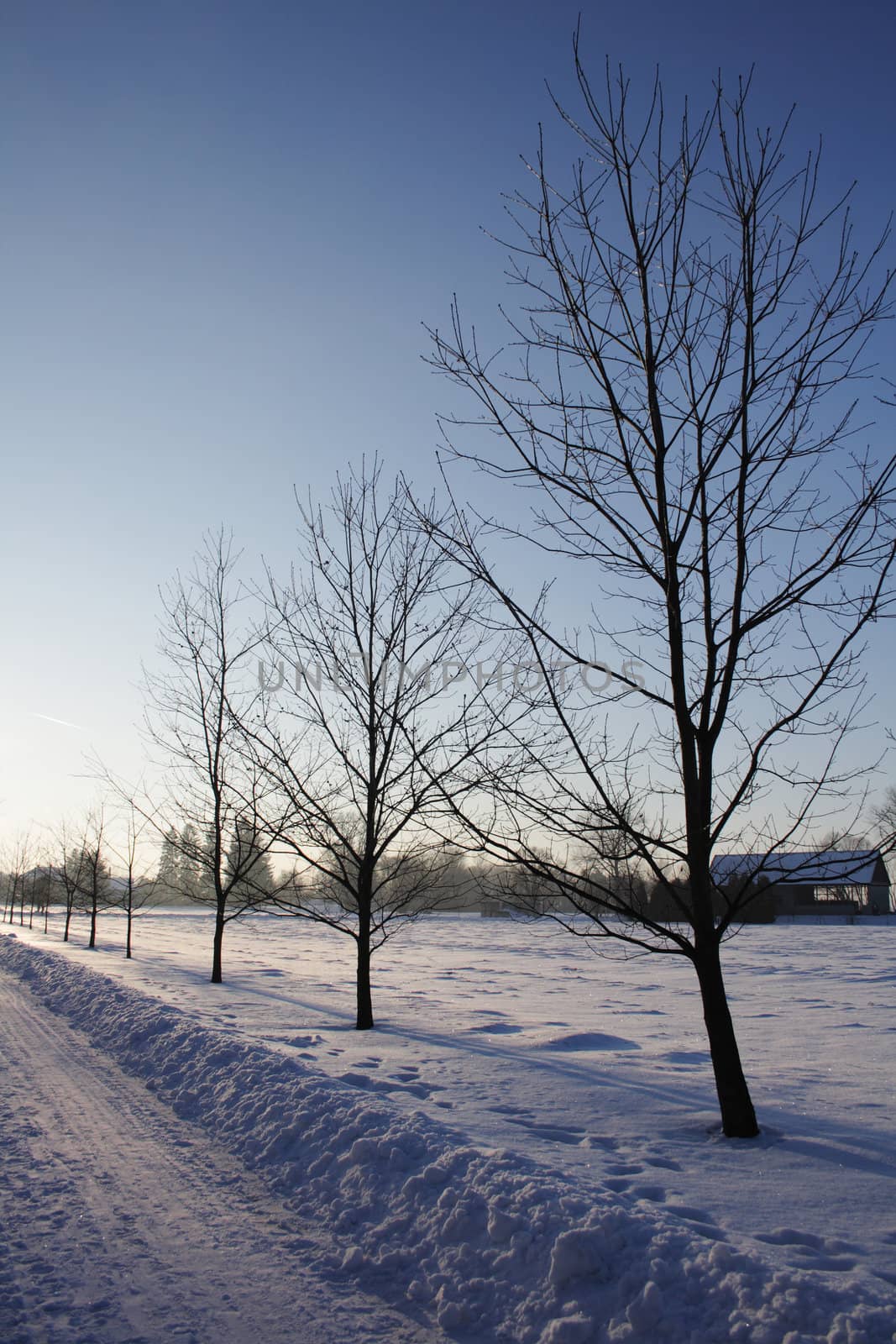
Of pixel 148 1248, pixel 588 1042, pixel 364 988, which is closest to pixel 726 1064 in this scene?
pixel 148 1248

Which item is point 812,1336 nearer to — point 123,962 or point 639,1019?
point 639,1019

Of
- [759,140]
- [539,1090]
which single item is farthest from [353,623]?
[759,140]

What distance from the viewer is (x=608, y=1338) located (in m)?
2.79

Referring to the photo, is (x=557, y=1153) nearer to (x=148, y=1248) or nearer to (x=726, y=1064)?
(x=726, y=1064)

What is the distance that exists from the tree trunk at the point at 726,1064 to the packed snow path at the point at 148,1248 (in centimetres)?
257

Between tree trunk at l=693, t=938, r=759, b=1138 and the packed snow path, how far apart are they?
2.57 m

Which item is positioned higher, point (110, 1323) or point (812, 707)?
point (812, 707)

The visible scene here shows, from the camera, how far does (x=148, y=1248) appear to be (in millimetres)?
3639

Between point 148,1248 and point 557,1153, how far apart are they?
7.20 ft

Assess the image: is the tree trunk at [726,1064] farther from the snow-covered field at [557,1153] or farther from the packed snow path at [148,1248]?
the packed snow path at [148,1248]

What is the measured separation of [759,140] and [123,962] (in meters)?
20.1

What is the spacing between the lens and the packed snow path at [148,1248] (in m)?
3.00

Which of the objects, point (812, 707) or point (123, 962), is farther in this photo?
point (123, 962)

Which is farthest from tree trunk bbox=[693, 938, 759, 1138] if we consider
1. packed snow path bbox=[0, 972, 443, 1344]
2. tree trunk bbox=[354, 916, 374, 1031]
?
tree trunk bbox=[354, 916, 374, 1031]
